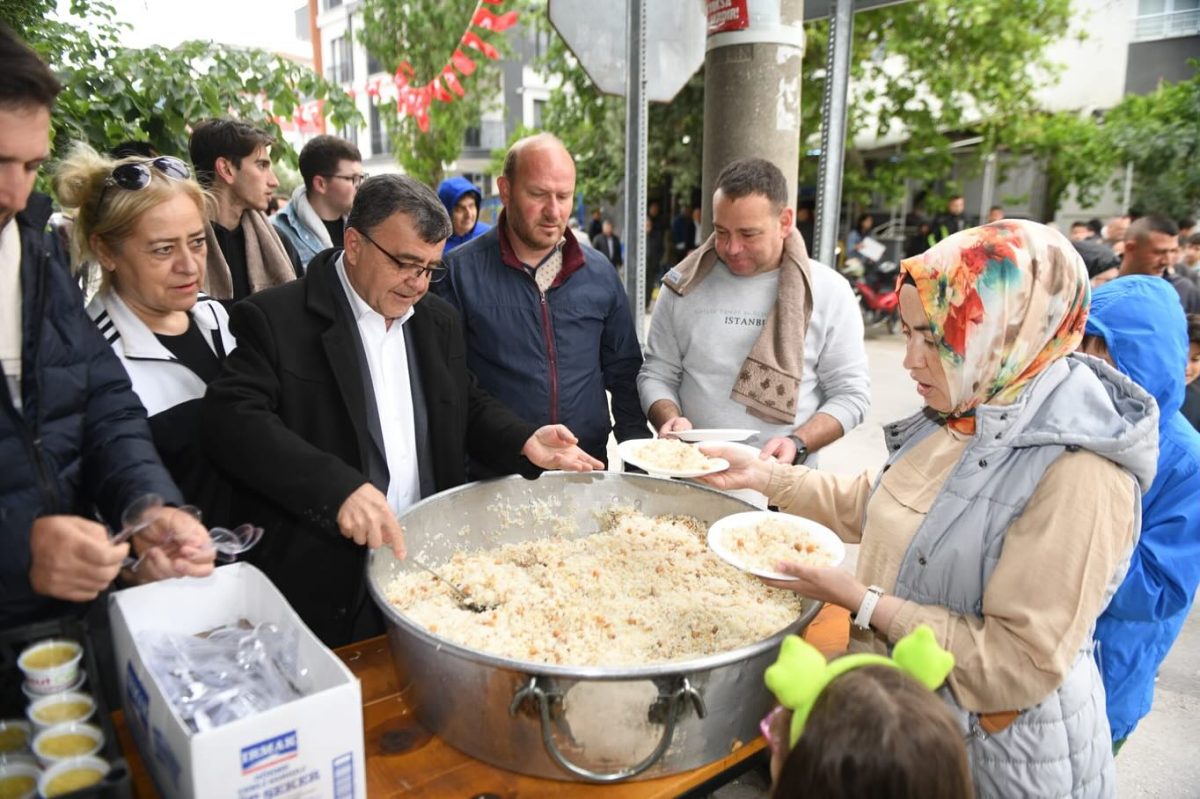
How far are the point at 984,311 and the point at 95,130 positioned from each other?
3391 mm

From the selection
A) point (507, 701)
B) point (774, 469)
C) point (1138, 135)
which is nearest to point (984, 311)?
point (774, 469)

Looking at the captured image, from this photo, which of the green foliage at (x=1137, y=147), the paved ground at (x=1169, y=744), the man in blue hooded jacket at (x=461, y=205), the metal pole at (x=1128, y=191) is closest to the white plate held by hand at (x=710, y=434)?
the paved ground at (x=1169, y=744)

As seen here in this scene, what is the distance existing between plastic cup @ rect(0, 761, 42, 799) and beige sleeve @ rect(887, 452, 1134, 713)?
127cm

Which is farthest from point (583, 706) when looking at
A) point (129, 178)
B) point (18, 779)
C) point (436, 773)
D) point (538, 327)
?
point (129, 178)

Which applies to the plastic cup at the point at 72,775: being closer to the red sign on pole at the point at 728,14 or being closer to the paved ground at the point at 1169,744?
the paved ground at the point at 1169,744

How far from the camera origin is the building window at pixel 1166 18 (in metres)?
14.9

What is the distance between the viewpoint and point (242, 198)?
3.22 metres

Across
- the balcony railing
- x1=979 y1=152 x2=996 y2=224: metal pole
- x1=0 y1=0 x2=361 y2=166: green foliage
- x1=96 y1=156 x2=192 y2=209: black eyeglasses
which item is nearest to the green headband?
x1=96 y1=156 x2=192 y2=209: black eyeglasses

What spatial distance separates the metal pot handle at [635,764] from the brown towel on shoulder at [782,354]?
1.42 meters

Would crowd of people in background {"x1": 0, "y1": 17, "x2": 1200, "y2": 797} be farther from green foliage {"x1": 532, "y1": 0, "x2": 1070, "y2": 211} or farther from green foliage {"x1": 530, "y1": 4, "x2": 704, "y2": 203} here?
green foliage {"x1": 530, "y1": 4, "x2": 704, "y2": 203}

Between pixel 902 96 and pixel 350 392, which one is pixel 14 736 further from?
pixel 902 96

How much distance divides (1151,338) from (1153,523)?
444 millimetres

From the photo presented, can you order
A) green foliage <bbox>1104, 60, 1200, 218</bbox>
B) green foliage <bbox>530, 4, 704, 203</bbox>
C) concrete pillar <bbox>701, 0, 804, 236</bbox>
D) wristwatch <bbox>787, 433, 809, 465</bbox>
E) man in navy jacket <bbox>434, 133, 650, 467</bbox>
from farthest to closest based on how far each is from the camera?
green foliage <bbox>530, 4, 704, 203</bbox>
green foliage <bbox>1104, 60, 1200, 218</bbox>
concrete pillar <bbox>701, 0, 804, 236</bbox>
man in navy jacket <bbox>434, 133, 650, 467</bbox>
wristwatch <bbox>787, 433, 809, 465</bbox>

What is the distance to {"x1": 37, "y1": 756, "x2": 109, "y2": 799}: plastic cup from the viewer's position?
89 centimetres
